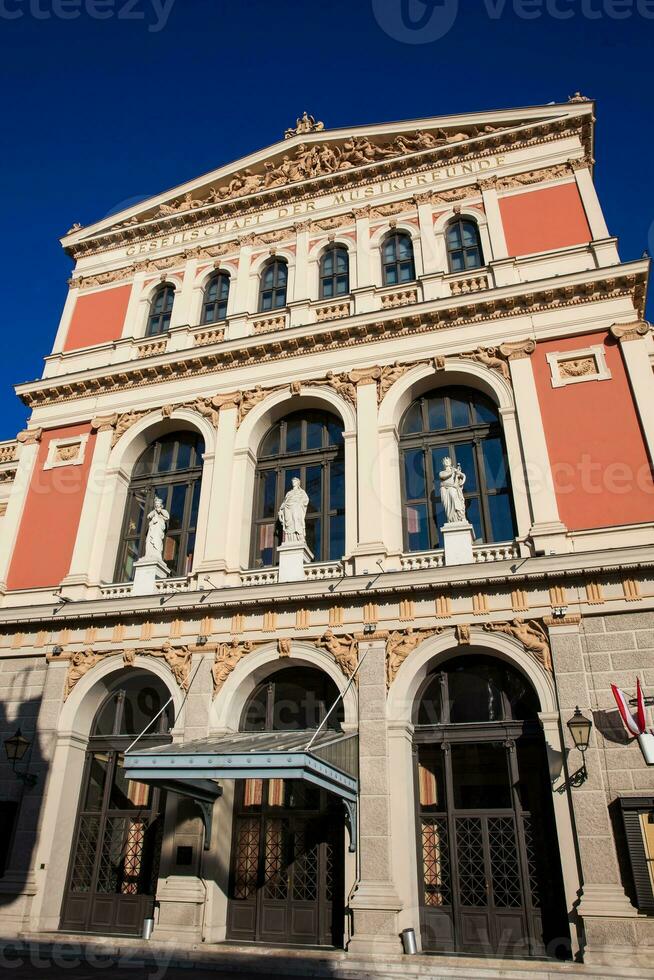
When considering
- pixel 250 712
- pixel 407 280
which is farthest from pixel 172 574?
pixel 407 280

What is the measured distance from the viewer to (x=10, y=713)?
17844 millimetres

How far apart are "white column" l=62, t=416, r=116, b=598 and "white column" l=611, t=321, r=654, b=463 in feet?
46.1

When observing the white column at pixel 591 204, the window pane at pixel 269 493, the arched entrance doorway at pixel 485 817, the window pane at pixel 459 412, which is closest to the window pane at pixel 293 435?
the window pane at pixel 269 493

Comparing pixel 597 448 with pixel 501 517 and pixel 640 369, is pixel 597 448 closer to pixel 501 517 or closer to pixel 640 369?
pixel 640 369

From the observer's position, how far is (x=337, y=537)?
18125 mm

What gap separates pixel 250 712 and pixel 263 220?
16169 millimetres

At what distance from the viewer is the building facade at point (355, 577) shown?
13664 millimetres

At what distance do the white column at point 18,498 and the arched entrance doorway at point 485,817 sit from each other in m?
12.3

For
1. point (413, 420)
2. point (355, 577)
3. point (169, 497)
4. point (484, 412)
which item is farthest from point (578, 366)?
point (169, 497)

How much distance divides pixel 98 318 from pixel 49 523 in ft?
26.0

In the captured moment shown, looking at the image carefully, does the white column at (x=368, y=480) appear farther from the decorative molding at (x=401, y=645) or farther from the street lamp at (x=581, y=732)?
the street lamp at (x=581, y=732)

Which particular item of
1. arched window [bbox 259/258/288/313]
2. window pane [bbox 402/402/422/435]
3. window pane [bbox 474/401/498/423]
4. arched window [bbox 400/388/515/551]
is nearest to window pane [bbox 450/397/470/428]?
arched window [bbox 400/388/515/551]

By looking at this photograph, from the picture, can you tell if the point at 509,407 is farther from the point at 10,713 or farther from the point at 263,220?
the point at 10,713

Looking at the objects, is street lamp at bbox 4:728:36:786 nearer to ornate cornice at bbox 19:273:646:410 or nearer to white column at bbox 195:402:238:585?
white column at bbox 195:402:238:585
